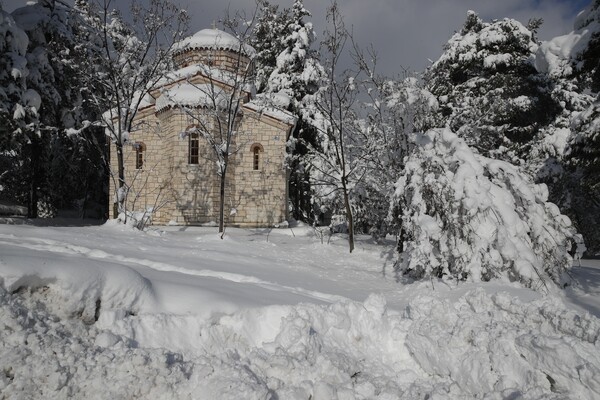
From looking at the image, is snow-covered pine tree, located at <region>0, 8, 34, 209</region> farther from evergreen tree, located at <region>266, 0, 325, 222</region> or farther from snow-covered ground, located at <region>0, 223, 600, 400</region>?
snow-covered ground, located at <region>0, 223, 600, 400</region>

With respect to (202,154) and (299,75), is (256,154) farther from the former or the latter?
Answer: (299,75)

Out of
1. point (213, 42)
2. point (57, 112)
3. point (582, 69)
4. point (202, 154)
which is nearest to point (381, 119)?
point (582, 69)

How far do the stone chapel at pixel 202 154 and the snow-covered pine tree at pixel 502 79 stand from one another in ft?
29.4

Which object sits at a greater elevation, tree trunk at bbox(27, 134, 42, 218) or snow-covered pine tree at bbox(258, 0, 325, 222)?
snow-covered pine tree at bbox(258, 0, 325, 222)

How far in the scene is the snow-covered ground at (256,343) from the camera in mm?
2707

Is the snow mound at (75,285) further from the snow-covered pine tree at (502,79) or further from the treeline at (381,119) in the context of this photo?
the snow-covered pine tree at (502,79)

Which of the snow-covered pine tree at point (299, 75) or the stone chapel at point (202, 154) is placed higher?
the snow-covered pine tree at point (299, 75)

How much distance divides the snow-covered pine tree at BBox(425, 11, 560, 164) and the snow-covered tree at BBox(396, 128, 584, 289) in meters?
10.9

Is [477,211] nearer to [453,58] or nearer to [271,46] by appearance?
[453,58]

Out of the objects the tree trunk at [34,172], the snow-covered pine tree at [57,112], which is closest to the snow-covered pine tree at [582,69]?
the snow-covered pine tree at [57,112]

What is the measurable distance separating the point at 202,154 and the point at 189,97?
2.56 m

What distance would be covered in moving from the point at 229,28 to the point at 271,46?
9.87 metres

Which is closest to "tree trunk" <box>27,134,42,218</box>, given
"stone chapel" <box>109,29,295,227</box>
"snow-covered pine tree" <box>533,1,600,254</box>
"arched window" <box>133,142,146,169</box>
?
"stone chapel" <box>109,29,295,227</box>

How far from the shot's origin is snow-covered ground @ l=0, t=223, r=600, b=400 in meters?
2.71
